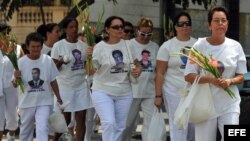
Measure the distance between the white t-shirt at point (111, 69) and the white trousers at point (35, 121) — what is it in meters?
0.78

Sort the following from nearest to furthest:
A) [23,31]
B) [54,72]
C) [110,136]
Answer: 1. [110,136]
2. [54,72]
3. [23,31]

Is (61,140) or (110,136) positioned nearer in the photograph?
(110,136)

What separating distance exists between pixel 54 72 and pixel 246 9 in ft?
44.3

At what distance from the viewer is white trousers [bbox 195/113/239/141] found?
A: 264 inches

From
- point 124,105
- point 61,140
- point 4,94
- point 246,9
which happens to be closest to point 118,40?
point 124,105

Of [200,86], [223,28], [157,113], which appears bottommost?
[157,113]

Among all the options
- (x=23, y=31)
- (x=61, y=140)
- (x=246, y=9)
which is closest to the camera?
(x=61, y=140)

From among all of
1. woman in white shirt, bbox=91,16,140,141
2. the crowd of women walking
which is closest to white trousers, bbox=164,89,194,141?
the crowd of women walking

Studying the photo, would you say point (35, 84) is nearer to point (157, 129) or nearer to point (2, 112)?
point (2, 112)

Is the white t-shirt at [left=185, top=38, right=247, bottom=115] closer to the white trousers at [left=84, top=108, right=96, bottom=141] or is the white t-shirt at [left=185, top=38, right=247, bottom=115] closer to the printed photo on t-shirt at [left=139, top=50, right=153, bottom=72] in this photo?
the printed photo on t-shirt at [left=139, top=50, right=153, bottom=72]

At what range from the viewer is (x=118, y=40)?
887cm

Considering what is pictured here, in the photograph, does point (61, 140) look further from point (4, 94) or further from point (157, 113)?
point (157, 113)

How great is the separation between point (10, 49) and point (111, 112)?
1.93 m

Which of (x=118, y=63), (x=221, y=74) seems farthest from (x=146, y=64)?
(x=221, y=74)
